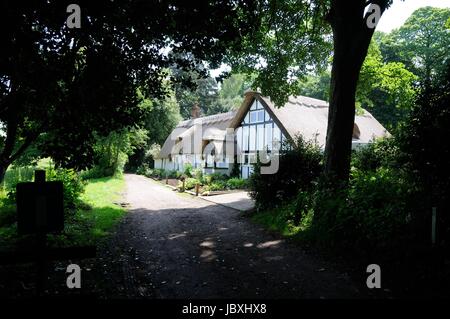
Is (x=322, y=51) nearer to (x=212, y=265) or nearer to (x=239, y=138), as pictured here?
(x=212, y=265)

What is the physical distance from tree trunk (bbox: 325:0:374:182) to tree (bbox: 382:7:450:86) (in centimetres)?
2828

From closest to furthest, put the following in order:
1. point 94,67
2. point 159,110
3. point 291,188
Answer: point 94,67 < point 291,188 < point 159,110

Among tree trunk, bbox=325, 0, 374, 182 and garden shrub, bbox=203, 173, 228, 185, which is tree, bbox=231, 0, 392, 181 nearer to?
tree trunk, bbox=325, 0, 374, 182

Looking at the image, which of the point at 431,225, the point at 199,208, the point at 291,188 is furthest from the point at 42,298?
the point at 199,208

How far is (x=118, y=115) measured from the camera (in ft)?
19.1

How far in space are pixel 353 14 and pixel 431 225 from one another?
262 inches

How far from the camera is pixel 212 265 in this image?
23.7 ft

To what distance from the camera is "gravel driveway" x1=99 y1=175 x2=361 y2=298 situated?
574 cm

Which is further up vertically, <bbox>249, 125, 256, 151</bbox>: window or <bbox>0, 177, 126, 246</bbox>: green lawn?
<bbox>249, 125, 256, 151</bbox>: window

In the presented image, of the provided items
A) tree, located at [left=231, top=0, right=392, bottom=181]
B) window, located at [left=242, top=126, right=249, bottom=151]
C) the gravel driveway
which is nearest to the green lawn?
the gravel driveway

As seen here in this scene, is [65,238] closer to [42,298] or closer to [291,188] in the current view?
[42,298]

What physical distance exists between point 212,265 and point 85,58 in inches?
195

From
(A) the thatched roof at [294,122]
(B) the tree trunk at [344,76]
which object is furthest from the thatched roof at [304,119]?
(B) the tree trunk at [344,76]

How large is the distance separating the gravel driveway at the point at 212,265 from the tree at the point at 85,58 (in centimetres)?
271
